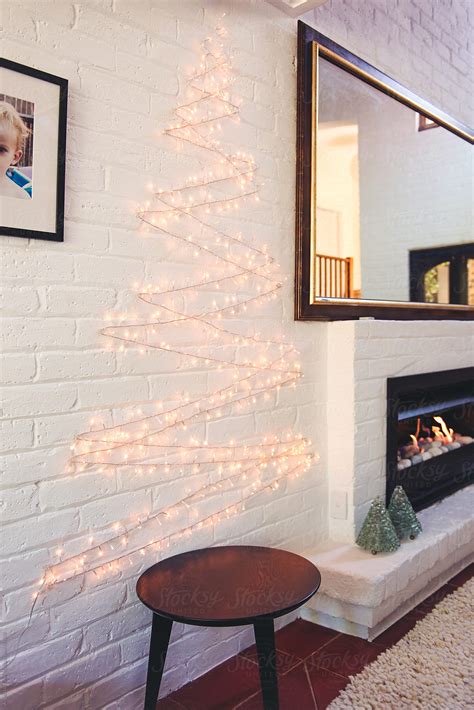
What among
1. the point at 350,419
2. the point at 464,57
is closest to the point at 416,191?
the point at 464,57

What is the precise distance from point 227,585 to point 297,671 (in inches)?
23.2

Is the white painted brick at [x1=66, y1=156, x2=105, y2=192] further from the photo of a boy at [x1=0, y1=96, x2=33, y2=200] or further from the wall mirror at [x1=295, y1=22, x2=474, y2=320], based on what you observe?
the wall mirror at [x1=295, y1=22, x2=474, y2=320]

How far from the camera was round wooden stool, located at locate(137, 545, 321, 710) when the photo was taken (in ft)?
4.29

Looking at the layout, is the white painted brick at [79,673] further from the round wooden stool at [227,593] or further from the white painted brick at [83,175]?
the white painted brick at [83,175]

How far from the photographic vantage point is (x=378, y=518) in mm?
2094

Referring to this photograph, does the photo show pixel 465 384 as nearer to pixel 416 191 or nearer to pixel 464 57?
pixel 416 191

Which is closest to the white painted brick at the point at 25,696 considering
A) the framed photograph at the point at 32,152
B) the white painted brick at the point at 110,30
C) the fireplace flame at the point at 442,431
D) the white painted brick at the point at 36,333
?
the white painted brick at the point at 36,333

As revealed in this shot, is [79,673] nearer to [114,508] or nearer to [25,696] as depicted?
[25,696]

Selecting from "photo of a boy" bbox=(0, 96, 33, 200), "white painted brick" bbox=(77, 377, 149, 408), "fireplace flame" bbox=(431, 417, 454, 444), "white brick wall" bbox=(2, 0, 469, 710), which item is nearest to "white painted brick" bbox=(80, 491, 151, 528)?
"white brick wall" bbox=(2, 0, 469, 710)

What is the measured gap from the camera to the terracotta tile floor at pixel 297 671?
1654mm

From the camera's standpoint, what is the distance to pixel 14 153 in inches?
52.4

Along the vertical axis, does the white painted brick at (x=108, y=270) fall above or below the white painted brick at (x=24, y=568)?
above

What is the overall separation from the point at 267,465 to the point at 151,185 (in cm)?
101

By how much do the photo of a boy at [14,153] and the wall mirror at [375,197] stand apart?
1033mm
